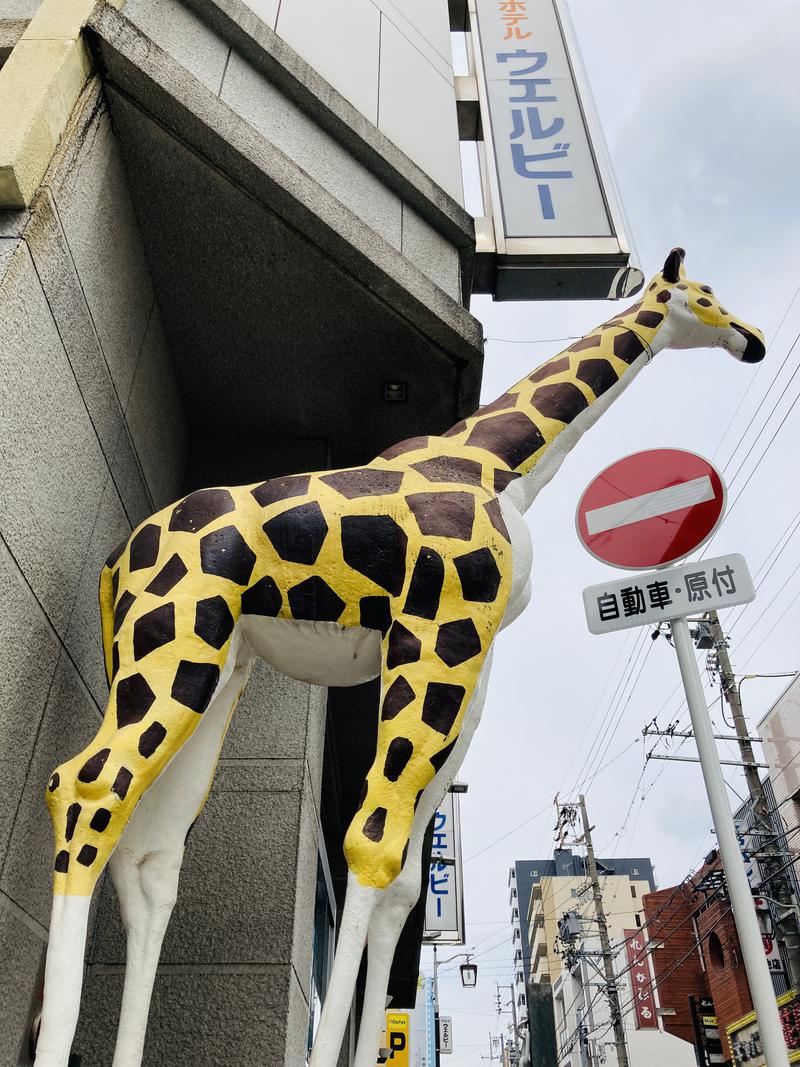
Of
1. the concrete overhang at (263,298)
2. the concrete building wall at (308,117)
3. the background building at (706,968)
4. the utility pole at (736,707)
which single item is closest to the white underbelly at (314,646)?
the concrete overhang at (263,298)

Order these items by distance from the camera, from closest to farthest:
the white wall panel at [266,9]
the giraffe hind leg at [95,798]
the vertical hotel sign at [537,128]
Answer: the giraffe hind leg at [95,798]
the white wall panel at [266,9]
the vertical hotel sign at [537,128]

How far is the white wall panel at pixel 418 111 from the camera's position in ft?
17.9

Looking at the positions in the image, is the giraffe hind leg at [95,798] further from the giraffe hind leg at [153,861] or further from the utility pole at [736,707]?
the utility pole at [736,707]

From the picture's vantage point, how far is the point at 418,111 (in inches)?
227

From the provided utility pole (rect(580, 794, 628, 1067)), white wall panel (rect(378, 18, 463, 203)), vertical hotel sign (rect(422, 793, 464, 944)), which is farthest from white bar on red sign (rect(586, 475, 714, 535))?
utility pole (rect(580, 794, 628, 1067))

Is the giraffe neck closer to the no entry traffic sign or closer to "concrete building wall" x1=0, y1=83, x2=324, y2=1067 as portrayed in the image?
the no entry traffic sign

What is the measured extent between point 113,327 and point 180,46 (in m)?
1.52

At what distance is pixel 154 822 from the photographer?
2.73m

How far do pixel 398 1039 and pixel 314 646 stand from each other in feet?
53.1

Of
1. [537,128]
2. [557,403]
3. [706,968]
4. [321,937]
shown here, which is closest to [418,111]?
[537,128]

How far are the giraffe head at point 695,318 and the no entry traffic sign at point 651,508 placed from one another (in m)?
0.76

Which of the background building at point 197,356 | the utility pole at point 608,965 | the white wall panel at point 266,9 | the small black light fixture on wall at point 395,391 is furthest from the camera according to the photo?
the utility pole at point 608,965

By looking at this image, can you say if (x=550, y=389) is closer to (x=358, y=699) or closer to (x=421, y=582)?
(x=421, y=582)

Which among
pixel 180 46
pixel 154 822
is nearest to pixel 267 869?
pixel 154 822
